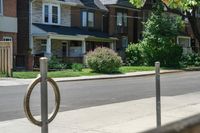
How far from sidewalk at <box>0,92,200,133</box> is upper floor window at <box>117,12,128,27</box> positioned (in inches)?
1654

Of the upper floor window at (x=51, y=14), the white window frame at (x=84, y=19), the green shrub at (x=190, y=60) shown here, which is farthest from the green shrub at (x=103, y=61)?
the green shrub at (x=190, y=60)

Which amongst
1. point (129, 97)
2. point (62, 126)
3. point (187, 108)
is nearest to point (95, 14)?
point (129, 97)

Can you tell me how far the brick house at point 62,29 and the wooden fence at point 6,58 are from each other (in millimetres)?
10599

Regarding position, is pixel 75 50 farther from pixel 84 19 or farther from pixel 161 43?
pixel 161 43

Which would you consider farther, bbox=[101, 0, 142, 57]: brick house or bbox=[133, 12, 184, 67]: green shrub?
bbox=[101, 0, 142, 57]: brick house

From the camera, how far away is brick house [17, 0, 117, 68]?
44.4 meters

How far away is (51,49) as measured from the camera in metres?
47.3

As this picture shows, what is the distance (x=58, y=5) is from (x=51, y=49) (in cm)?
426

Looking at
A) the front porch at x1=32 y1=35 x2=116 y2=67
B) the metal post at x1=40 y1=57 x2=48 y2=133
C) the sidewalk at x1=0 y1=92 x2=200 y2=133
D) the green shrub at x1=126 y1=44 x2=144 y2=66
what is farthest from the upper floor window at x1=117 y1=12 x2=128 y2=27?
the metal post at x1=40 y1=57 x2=48 y2=133

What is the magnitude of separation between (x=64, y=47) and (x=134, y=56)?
7048 millimetres

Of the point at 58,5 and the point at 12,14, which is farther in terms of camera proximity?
the point at 58,5

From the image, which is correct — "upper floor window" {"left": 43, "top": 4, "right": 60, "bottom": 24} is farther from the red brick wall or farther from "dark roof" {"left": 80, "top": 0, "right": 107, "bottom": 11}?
the red brick wall

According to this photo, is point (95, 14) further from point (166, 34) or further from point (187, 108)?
point (187, 108)

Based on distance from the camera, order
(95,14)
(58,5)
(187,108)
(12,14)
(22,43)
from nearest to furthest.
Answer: (187,108), (12,14), (22,43), (58,5), (95,14)
